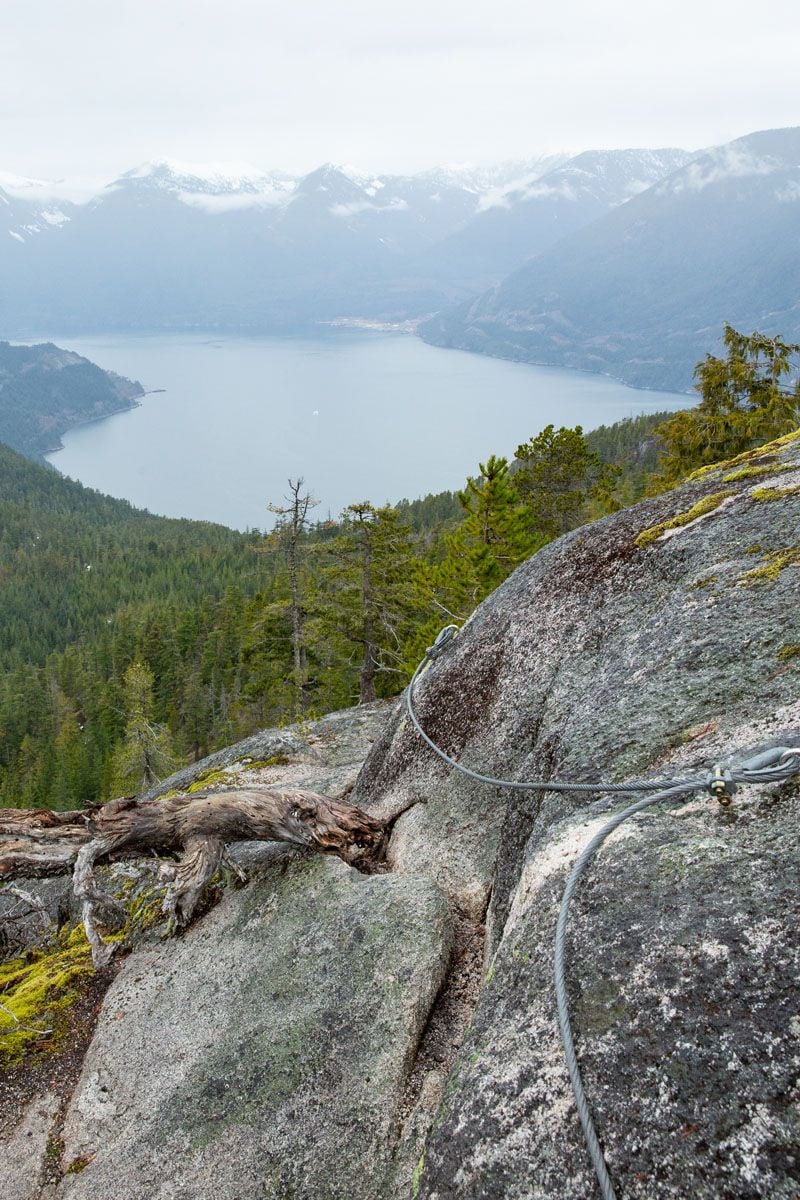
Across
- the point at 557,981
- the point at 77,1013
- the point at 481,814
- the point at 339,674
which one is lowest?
the point at 339,674

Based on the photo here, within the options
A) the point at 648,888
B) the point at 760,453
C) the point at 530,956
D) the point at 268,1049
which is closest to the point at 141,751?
the point at 268,1049

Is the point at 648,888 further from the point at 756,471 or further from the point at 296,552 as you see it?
the point at 296,552

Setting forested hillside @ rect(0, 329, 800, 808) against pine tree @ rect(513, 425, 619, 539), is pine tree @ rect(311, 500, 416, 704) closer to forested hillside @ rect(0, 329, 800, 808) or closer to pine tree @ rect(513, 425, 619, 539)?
forested hillside @ rect(0, 329, 800, 808)

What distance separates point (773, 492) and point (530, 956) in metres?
6.29

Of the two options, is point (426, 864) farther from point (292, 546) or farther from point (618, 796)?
point (292, 546)

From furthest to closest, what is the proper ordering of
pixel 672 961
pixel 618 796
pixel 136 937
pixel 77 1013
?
pixel 136 937 → pixel 77 1013 → pixel 618 796 → pixel 672 961

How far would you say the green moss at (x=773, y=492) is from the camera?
7965 mm

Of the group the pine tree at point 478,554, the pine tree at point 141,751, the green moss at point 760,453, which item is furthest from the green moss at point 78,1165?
the pine tree at point 141,751

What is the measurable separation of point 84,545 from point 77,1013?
18371 centimetres

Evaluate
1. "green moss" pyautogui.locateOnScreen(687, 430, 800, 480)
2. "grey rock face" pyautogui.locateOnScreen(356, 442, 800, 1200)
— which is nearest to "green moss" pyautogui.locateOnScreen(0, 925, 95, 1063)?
"grey rock face" pyautogui.locateOnScreen(356, 442, 800, 1200)

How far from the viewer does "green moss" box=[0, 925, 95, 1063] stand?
22.0 ft

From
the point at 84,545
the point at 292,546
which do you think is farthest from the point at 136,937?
the point at 84,545

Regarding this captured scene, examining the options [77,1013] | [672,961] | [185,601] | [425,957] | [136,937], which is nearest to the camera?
[672,961]

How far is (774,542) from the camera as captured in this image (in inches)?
287
